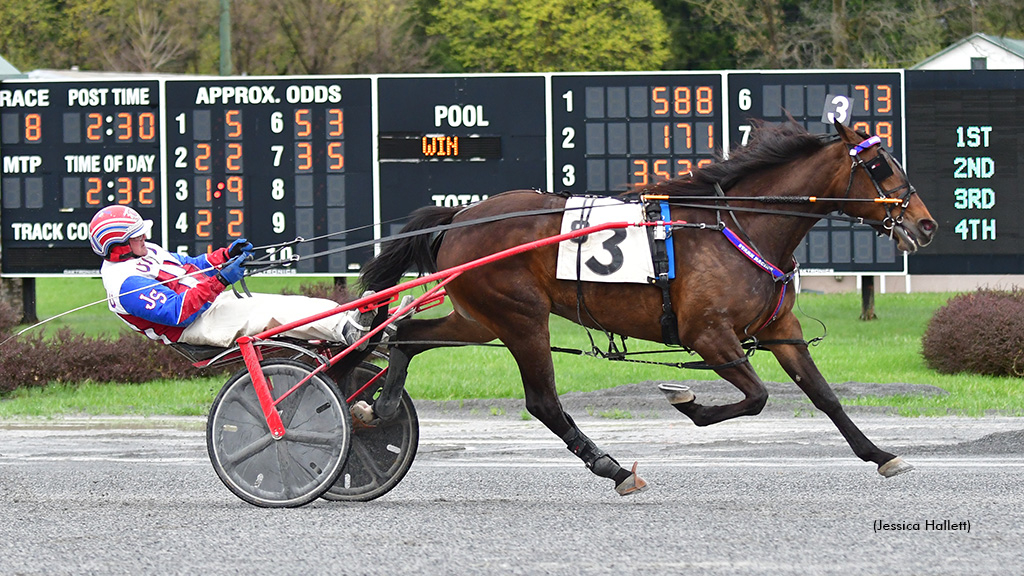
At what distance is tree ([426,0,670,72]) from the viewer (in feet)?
116

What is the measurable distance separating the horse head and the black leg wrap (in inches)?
73.3

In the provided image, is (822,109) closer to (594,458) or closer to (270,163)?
(270,163)

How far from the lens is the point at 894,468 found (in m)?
6.58

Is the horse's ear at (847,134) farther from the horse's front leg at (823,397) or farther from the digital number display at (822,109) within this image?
the digital number display at (822,109)

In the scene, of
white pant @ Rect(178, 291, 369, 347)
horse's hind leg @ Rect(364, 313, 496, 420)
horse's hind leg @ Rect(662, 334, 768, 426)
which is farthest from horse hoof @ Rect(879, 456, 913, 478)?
white pant @ Rect(178, 291, 369, 347)

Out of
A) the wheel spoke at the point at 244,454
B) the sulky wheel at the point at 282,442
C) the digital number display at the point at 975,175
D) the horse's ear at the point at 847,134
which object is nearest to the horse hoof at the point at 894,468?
the horse's ear at the point at 847,134

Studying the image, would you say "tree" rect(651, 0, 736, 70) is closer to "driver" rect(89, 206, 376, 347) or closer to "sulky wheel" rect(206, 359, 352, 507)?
"driver" rect(89, 206, 376, 347)

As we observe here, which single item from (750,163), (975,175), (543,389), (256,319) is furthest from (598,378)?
(256,319)

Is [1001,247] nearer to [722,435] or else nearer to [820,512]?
[722,435]

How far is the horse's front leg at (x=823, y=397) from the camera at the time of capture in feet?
21.8

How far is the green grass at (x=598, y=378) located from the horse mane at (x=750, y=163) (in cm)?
335

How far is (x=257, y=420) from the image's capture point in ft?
21.6

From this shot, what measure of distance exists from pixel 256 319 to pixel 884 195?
3.33 m

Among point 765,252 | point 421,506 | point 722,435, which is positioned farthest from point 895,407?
point 421,506
